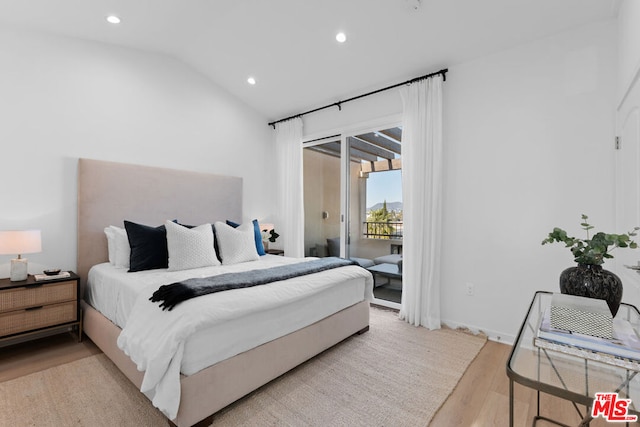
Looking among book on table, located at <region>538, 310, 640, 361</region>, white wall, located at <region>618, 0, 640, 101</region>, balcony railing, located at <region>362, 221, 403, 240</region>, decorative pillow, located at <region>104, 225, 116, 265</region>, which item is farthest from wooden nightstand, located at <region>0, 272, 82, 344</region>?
white wall, located at <region>618, 0, 640, 101</region>

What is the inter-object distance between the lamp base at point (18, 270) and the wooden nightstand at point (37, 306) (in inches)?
1.7

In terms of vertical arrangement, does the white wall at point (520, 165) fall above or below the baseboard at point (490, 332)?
above

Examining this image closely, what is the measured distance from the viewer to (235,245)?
10.4ft

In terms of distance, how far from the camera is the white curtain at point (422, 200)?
3162mm

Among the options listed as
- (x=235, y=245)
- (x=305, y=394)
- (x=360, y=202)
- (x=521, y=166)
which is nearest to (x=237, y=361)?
(x=305, y=394)

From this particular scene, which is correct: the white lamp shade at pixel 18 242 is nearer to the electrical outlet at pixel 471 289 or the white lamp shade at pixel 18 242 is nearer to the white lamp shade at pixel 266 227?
the white lamp shade at pixel 266 227

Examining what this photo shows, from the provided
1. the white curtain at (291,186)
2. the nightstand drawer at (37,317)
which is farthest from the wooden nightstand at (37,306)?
the white curtain at (291,186)

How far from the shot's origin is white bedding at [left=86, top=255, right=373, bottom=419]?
1.58 m

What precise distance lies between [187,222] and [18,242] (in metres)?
1.55

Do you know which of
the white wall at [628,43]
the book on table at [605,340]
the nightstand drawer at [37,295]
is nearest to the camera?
the book on table at [605,340]

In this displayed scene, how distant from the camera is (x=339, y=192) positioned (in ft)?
14.1

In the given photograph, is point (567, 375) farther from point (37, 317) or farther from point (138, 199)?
point (138, 199)

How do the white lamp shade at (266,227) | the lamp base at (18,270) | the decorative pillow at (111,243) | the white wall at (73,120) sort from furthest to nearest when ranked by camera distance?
the white lamp shade at (266,227) < the decorative pillow at (111,243) < the white wall at (73,120) < the lamp base at (18,270)

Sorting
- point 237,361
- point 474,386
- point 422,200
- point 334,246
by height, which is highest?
point 422,200
